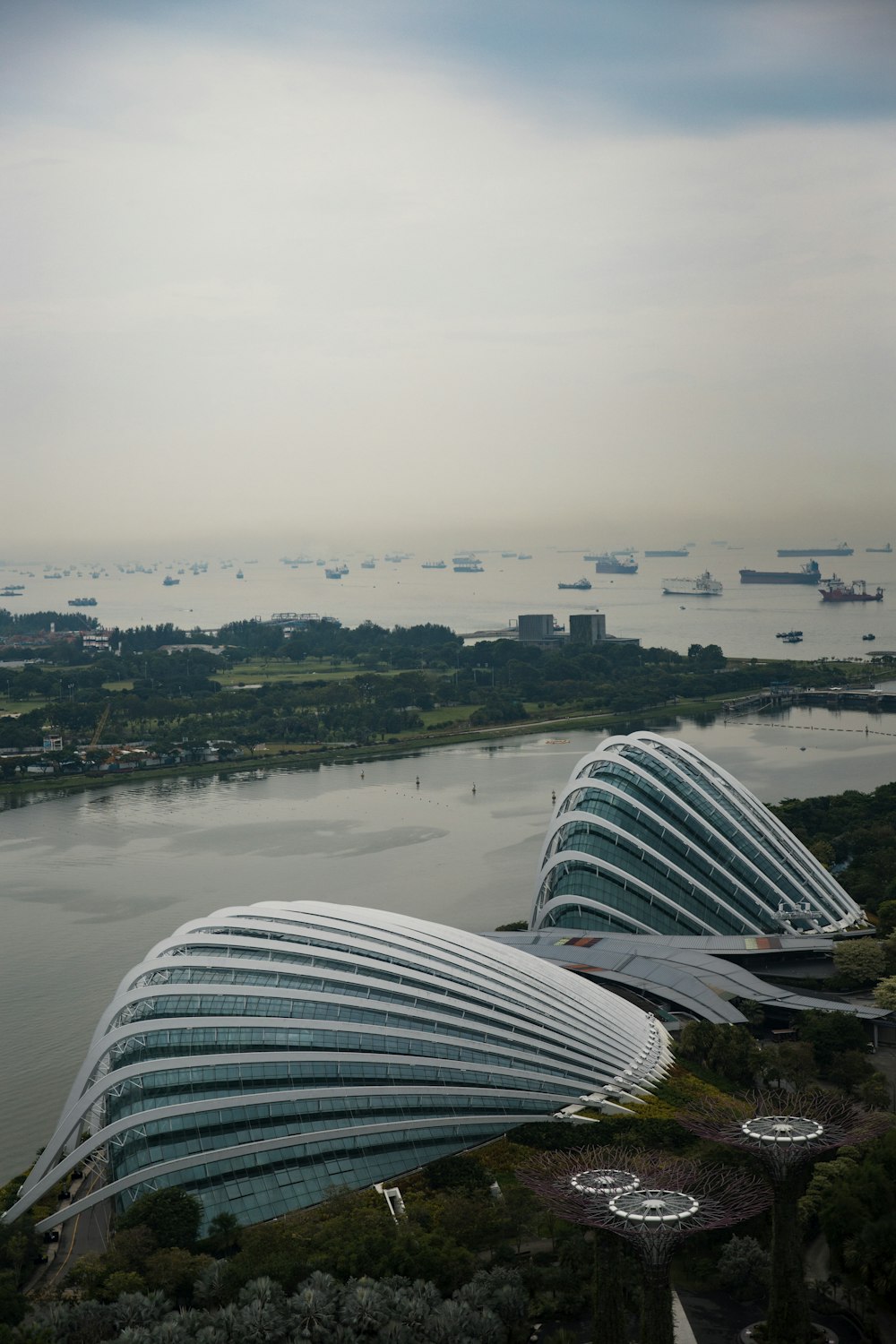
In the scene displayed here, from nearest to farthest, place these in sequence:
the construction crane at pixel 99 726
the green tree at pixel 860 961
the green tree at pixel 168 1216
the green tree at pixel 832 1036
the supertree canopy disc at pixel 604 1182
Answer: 1. the supertree canopy disc at pixel 604 1182
2. the green tree at pixel 168 1216
3. the green tree at pixel 832 1036
4. the green tree at pixel 860 961
5. the construction crane at pixel 99 726

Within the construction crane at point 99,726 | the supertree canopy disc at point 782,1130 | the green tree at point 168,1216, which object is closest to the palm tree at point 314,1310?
the green tree at point 168,1216

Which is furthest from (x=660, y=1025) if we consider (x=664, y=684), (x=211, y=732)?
(x=664, y=684)

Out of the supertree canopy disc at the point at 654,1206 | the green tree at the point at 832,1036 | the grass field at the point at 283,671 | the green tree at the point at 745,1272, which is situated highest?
the grass field at the point at 283,671

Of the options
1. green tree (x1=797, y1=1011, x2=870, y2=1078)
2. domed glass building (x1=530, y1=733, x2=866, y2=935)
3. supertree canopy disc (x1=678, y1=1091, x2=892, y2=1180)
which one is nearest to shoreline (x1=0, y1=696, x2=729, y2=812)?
domed glass building (x1=530, y1=733, x2=866, y2=935)

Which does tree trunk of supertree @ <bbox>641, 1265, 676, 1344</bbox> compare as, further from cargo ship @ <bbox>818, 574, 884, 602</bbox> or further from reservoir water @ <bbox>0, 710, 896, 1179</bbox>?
cargo ship @ <bbox>818, 574, 884, 602</bbox>

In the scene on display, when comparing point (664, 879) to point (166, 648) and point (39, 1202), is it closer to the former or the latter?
point (39, 1202)

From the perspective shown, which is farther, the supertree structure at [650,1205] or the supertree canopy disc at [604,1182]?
the supertree canopy disc at [604,1182]

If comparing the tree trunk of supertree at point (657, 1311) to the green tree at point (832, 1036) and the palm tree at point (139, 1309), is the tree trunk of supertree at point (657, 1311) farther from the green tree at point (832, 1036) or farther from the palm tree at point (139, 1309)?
the green tree at point (832, 1036)
